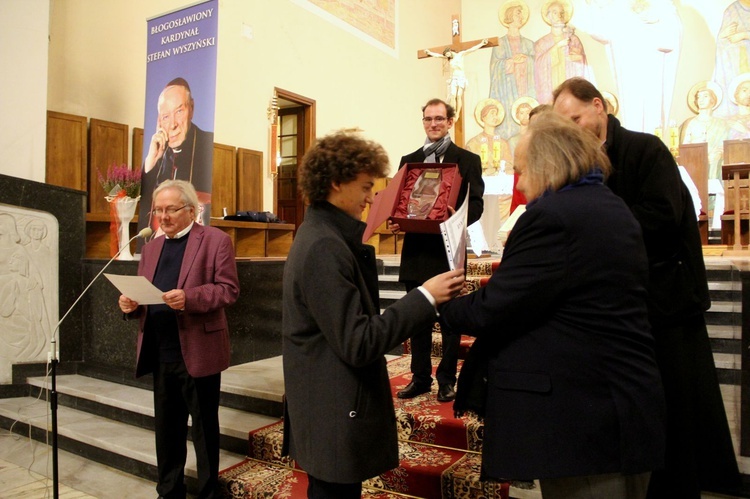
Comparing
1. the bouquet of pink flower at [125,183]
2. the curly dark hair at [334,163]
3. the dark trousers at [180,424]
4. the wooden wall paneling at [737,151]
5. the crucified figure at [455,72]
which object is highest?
the crucified figure at [455,72]

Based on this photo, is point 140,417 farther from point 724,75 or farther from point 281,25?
point 724,75

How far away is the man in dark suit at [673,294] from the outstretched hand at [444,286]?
0.73m

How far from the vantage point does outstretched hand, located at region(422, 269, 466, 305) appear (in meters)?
1.44

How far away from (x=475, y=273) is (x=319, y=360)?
377 cm

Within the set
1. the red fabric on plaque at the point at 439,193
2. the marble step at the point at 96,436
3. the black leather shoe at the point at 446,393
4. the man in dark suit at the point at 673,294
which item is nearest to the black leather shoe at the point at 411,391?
the black leather shoe at the point at 446,393

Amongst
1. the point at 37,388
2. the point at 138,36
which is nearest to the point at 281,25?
the point at 138,36

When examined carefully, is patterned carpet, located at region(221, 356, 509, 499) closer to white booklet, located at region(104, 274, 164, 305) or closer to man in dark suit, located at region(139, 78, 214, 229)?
white booklet, located at region(104, 274, 164, 305)

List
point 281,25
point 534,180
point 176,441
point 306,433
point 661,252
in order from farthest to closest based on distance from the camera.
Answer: point 281,25, point 176,441, point 661,252, point 306,433, point 534,180

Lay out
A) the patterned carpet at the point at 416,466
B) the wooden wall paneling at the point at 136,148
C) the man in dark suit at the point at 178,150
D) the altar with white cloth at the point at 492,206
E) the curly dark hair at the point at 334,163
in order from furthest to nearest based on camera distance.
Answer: the altar with white cloth at the point at 492,206
the wooden wall paneling at the point at 136,148
the man in dark suit at the point at 178,150
the patterned carpet at the point at 416,466
the curly dark hair at the point at 334,163

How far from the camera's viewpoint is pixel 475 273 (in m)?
5.08

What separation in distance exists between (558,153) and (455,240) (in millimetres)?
376

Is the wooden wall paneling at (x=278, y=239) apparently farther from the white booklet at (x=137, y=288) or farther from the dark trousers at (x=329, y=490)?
the dark trousers at (x=329, y=490)

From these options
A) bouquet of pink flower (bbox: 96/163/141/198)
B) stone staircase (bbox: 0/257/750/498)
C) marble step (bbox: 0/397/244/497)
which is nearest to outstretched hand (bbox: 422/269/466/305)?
stone staircase (bbox: 0/257/750/498)

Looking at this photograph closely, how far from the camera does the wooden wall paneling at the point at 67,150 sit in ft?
19.5
